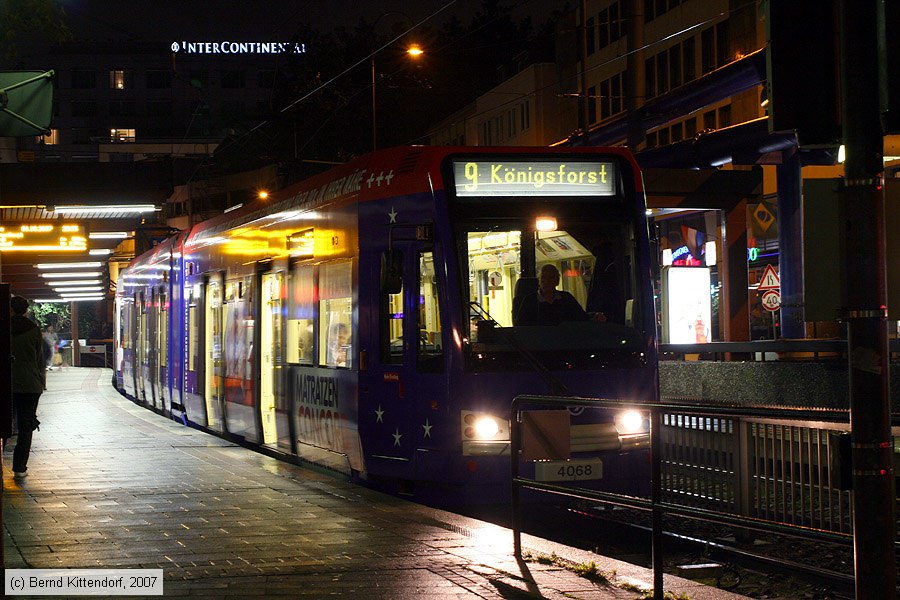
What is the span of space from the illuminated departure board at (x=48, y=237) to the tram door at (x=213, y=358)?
363 inches

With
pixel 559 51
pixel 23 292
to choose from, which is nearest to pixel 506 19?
pixel 559 51

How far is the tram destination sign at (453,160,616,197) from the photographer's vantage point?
483 inches

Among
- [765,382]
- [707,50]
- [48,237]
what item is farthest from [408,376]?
[707,50]

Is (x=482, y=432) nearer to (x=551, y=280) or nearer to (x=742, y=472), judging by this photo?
(x=551, y=280)

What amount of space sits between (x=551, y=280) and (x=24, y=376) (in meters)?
5.86

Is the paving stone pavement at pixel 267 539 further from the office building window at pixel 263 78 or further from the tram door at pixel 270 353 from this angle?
the office building window at pixel 263 78

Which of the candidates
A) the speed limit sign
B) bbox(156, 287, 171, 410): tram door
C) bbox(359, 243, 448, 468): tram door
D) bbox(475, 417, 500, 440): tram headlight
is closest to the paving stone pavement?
bbox(359, 243, 448, 468): tram door

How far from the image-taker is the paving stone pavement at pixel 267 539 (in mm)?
7809

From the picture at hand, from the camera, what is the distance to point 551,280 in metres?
12.0

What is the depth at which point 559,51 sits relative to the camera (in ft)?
213

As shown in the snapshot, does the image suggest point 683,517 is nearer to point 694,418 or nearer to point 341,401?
point 694,418

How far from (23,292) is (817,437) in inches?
1583

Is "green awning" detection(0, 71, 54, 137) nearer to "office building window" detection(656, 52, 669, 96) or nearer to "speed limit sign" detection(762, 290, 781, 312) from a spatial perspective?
"speed limit sign" detection(762, 290, 781, 312)

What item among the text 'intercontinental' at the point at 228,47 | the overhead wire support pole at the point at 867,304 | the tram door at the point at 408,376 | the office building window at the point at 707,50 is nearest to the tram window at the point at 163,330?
the tram door at the point at 408,376
